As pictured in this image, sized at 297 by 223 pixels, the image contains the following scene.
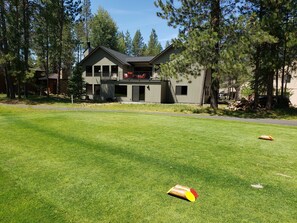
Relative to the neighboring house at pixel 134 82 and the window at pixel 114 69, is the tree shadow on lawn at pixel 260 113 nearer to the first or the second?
the neighboring house at pixel 134 82

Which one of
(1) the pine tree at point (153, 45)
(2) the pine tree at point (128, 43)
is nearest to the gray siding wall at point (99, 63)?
(1) the pine tree at point (153, 45)

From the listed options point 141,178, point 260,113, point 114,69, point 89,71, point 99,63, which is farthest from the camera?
point 89,71

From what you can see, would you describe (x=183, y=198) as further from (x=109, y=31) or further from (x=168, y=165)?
(x=109, y=31)

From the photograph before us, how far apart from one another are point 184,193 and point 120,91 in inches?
1169

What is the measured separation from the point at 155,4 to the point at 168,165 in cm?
1745

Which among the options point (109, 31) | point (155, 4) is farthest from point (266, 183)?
point (109, 31)

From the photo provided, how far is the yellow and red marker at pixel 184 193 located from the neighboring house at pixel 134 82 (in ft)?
81.7

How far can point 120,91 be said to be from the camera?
108ft

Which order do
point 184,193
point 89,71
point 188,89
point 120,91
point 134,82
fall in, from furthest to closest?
point 89,71
point 120,91
point 134,82
point 188,89
point 184,193

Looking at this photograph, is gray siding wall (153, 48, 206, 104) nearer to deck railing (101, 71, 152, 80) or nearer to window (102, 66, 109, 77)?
deck railing (101, 71, 152, 80)

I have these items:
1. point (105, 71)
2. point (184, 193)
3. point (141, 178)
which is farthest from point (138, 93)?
point (184, 193)

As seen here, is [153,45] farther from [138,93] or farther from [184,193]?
[184,193]

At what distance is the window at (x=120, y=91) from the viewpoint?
32.9 meters

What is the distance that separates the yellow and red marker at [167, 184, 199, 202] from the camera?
3.86 m
